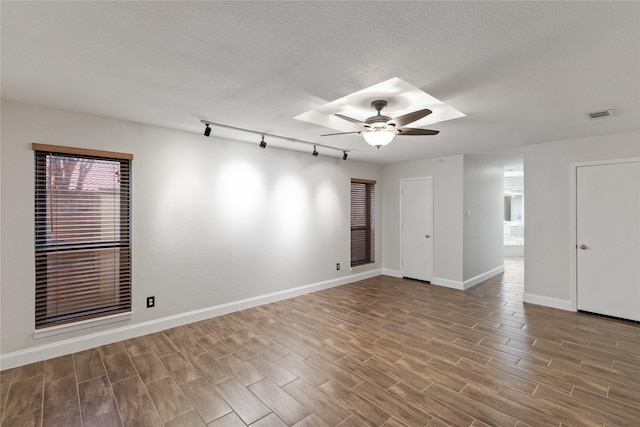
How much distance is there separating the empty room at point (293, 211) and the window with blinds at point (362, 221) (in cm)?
90

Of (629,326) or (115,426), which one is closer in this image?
(115,426)

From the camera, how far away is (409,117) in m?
2.57

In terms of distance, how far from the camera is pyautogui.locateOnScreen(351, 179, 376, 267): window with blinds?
6227 mm

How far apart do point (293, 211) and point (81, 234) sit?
2837 mm

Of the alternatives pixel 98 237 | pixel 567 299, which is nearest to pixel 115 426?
pixel 98 237

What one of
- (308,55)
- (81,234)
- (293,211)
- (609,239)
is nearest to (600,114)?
(609,239)

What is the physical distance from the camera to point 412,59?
1965 mm

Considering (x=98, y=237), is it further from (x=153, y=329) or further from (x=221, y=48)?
(x=221, y=48)

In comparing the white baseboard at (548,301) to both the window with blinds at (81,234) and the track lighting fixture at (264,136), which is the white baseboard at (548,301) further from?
the window with blinds at (81,234)

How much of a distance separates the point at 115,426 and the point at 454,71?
351cm

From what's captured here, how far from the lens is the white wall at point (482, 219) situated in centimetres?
550

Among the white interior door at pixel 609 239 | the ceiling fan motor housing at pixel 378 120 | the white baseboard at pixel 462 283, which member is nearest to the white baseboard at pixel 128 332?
the white baseboard at pixel 462 283

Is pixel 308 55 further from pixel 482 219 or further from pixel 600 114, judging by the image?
pixel 482 219

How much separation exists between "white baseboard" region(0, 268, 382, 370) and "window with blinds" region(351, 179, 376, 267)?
1671 mm
